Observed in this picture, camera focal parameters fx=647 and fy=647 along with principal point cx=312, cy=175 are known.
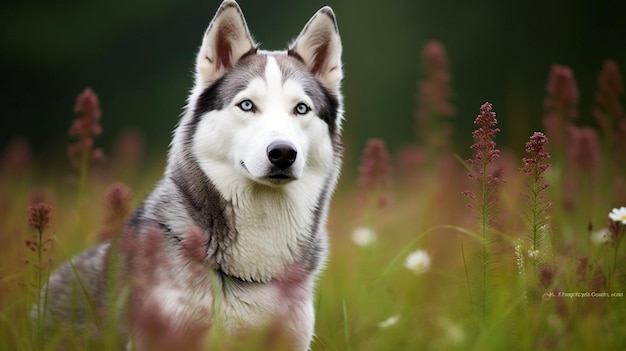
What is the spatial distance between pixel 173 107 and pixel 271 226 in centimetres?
1369

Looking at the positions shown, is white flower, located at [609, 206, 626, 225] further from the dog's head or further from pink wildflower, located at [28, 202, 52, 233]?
pink wildflower, located at [28, 202, 52, 233]

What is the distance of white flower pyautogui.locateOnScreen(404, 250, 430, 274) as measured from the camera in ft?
12.5

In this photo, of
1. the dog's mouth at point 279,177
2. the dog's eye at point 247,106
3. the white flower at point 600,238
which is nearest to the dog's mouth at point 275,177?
the dog's mouth at point 279,177

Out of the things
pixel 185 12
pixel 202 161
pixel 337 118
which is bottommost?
pixel 202 161

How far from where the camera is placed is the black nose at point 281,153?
124 inches

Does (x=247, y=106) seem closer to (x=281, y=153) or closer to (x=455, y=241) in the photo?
(x=281, y=153)

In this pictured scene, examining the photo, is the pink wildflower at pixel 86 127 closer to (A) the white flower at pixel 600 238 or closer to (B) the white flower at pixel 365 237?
(B) the white flower at pixel 365 237

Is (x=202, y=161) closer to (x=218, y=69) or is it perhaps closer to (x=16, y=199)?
(x=218, y=69)

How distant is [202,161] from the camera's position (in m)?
3.50

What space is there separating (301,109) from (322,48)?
2.03ft

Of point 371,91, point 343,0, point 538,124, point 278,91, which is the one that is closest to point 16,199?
point 278,91

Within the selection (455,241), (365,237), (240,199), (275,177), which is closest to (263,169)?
(275,177)

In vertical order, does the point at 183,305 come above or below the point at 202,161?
below

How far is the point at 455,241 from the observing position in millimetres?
4242
